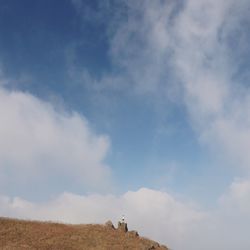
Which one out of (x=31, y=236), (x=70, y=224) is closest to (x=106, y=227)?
(x=70, y=224)

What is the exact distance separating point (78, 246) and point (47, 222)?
10296 mm

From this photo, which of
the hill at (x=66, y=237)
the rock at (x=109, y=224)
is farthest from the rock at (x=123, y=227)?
the rock at (x=109, y=224)

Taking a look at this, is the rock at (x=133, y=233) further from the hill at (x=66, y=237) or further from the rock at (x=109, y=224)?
the rock at (x=109, y=224)

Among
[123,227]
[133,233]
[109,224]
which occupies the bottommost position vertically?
[133,233]

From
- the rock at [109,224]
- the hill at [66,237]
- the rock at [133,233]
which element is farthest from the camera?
the rock at [109,224]

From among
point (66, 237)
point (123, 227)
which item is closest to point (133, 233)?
point (123, 227)

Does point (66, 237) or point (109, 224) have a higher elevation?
point (109, 224)

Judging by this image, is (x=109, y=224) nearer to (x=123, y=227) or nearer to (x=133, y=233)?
(x=123, y=227)

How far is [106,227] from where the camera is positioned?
56.8 meters

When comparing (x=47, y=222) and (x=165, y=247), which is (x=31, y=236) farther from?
(x=165, y=247)

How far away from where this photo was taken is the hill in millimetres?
49094

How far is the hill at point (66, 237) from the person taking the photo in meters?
49.1

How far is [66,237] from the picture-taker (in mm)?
52031

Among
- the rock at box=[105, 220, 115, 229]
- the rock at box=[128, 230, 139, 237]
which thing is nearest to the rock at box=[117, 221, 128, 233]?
the rock at box=[128, 230, 139, 237]
